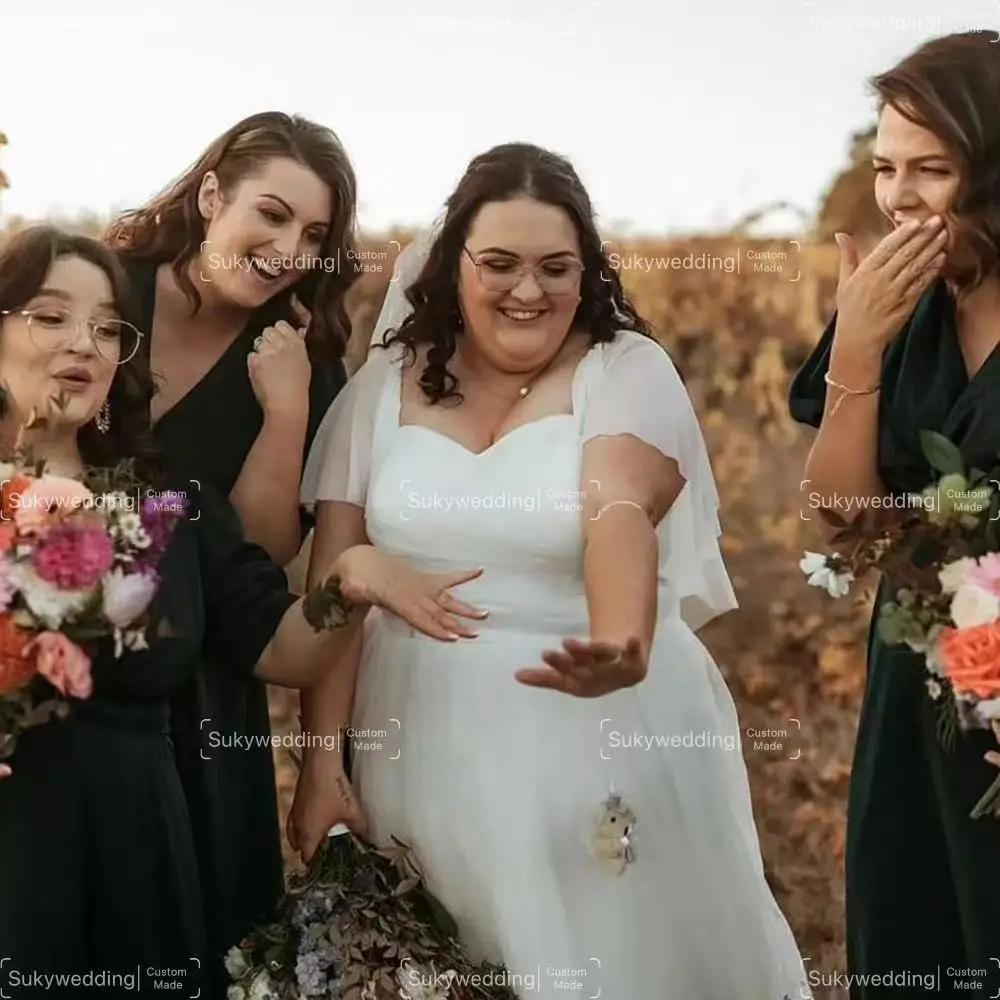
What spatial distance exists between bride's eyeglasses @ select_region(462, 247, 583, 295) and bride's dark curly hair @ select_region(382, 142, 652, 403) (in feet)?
0.09

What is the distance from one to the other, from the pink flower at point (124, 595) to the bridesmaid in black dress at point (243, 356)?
0.20 metres

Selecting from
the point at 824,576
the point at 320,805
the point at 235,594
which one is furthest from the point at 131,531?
the point at 824,576

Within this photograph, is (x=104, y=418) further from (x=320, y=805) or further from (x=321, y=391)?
(x=320, y=805)

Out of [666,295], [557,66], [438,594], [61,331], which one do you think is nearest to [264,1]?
[557,66]

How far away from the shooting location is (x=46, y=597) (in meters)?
1.72

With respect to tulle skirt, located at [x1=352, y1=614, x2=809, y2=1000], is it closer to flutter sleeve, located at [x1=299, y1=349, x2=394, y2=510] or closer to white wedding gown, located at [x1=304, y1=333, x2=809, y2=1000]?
white wedding gown, located at [x1=304, y1=333, x2=809, y2=1000]

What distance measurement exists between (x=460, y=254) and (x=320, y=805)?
0.69 meters

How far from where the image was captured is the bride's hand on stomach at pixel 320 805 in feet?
6.31

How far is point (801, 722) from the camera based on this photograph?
1.95 metres

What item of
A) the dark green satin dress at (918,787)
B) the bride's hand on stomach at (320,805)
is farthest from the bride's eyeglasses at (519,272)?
the bride's hand on stomach at (320,805)

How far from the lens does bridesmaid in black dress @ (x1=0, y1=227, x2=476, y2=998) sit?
180 cm

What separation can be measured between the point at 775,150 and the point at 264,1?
0.68 meters

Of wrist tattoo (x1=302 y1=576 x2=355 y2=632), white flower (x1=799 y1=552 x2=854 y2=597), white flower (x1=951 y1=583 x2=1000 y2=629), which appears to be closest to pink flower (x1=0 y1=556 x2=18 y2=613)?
wrist tattoo (x1=302 y1=576 x2=355 y2=632)

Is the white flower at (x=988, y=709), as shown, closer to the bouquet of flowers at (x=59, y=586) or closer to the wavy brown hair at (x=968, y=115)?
the wavy brown hair at (x=968, y=115)
